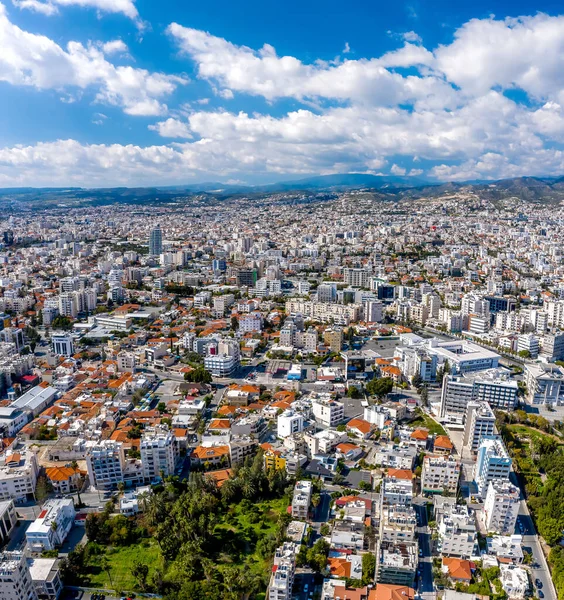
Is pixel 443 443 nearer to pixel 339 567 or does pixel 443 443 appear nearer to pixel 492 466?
pixel 492 466

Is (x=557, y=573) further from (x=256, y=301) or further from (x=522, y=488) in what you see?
(x=256, y=301)

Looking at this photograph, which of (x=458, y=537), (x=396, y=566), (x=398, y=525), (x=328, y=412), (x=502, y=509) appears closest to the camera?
(x=396, y=566)

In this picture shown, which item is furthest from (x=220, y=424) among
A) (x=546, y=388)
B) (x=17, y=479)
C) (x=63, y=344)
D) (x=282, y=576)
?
(x=546, y=388)

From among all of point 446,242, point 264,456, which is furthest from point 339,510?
point 446,242

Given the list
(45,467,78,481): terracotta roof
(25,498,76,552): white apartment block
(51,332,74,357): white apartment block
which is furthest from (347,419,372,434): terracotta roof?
(51,332,74,357): white apartment block

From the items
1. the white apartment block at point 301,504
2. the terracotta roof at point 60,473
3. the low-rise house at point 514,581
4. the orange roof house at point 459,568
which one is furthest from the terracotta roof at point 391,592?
the terracotta roof at point 60,473

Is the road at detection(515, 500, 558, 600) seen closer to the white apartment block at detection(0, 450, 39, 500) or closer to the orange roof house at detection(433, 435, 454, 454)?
the orange roof house at detection(433, 435, 454, 454)

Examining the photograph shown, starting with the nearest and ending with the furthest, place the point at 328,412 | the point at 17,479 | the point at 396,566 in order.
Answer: the point at 396,566 < the point at 17,479 < the point at 328,412

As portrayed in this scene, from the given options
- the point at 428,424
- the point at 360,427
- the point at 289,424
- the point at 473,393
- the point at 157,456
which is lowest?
the point at 428,424
